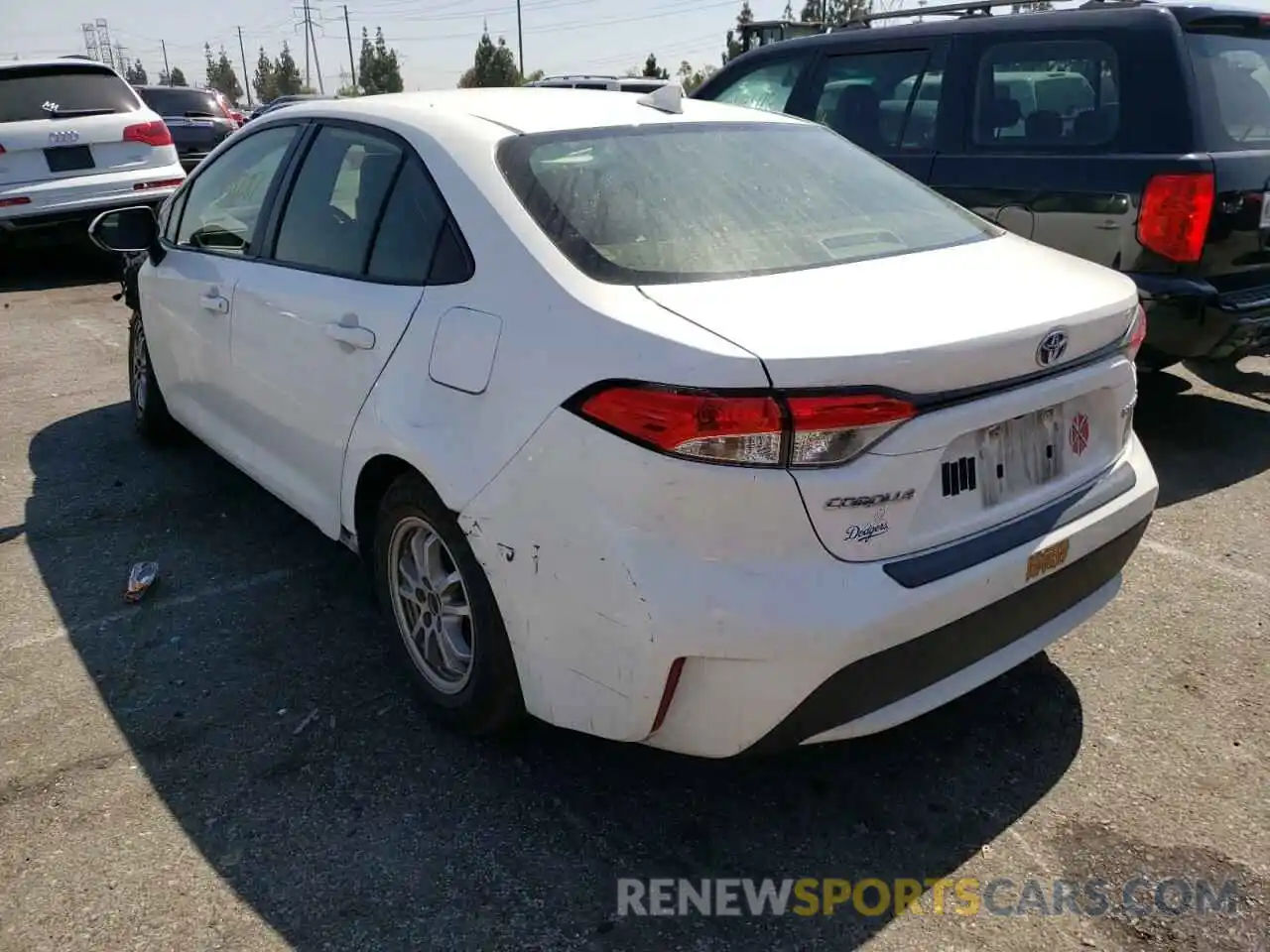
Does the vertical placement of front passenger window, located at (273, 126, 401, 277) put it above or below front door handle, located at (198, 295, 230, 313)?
above

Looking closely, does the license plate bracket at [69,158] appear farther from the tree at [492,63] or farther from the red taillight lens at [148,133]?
the tree at [492,63]

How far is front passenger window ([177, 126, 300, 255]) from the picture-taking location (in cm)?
374

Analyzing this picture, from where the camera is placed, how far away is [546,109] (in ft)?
10.1

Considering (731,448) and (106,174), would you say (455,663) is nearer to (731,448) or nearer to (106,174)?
(731,448)

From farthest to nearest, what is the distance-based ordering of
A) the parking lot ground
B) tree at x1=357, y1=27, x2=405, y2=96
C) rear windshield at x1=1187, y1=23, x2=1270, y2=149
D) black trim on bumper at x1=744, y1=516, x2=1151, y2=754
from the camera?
tree at x1=357, y1=27, x2=405, y2=96, rear windshield at x1=1187, y1=23, x2=1270, y2=149, the parking lot ground, black trim on bumper at x1=744, y1=516, x2=1151, y2=754

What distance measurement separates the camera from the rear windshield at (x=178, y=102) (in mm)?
16266

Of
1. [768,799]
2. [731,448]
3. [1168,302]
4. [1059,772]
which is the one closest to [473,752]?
[768,799]

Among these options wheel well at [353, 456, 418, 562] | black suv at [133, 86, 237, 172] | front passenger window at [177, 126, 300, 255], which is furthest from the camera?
black suv at [133, 86, 237, 172]

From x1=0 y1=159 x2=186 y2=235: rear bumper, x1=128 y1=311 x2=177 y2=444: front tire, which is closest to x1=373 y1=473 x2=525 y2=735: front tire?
x1=128 y1=311 x2=177 y2=444: front tire

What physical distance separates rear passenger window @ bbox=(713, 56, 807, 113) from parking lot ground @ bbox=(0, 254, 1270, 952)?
3.76 meters

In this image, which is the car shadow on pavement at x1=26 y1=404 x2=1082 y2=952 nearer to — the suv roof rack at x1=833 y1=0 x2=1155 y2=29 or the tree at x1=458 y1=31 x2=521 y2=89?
the suv roof rack at x1=833 y1=0 x2=1155 y2=29

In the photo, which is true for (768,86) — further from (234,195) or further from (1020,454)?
(1020,454)

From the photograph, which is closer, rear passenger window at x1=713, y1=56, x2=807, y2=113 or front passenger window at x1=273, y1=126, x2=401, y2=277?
front passenger window at x1=273, y1=126, x2=401, y2=277

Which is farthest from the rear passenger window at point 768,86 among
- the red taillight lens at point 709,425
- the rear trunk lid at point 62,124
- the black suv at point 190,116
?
the black suv at point 190,116
